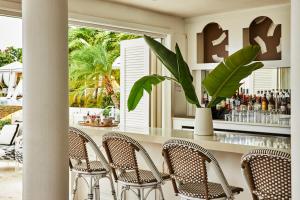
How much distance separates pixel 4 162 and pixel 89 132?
490 cm

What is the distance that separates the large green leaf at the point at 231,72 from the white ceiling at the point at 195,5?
2305mm

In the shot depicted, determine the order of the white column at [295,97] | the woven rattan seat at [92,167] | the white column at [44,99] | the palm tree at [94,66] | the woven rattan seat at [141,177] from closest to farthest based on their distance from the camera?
the white column at [295,97] → the white column at [44,99] → the woven rattan seat at [141,177] → the woven rattan seat at [92,167] → the palm tree at [94,66]

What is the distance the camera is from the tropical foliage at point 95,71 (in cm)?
1061

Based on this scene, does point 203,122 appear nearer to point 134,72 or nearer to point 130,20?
point 130,20

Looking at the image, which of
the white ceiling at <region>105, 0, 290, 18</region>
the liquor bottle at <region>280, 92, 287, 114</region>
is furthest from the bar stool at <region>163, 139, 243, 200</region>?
the white ceiling at <region>105, 0, 290, 18</region>

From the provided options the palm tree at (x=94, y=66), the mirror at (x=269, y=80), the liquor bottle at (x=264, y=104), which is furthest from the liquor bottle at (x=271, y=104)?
the palm tree at (x=94, y=66)

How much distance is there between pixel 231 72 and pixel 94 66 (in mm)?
7793

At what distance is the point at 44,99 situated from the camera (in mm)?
2131

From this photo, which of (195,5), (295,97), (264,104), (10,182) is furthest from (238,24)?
(295,97)

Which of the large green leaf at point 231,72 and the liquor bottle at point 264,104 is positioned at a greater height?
the large green leaf at point 231,72

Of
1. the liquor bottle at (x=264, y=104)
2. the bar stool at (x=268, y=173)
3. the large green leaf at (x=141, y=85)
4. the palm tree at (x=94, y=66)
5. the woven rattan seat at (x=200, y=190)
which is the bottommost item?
the woven rattan seat at (x=200, y=190)

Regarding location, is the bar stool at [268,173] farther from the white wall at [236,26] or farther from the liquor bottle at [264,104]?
the white wall at [236,26]

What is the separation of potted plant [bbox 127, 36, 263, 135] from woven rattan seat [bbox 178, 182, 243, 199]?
0.69 m

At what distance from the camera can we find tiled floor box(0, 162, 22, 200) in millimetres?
5441
